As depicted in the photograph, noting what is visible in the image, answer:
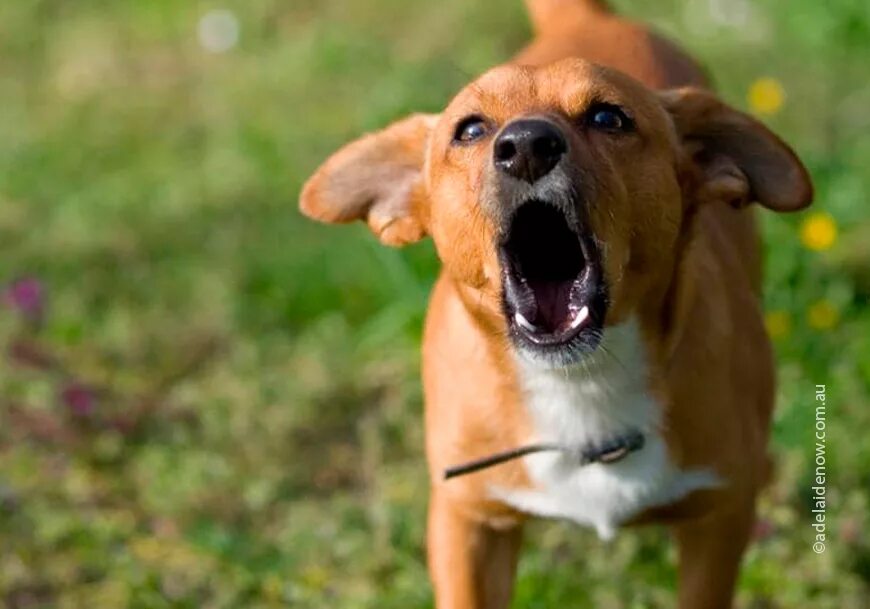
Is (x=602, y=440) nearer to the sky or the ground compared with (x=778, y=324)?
nearer to the ground

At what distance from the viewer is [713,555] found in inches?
142

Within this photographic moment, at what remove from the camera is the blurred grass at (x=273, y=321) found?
424 centimetres

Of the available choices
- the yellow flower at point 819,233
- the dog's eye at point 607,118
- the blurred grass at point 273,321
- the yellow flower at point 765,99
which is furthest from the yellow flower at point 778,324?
the dog's eye at point 607,118

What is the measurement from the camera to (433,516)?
3711mm

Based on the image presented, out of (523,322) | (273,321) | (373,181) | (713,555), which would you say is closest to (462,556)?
(713,555)

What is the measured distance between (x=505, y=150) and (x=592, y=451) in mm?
708

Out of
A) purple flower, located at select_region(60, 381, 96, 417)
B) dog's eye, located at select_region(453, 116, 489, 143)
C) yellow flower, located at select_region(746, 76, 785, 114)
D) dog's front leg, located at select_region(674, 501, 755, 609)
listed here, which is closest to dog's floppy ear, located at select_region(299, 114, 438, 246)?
dog's eye, located at select_region(453, 116, 489, 143)

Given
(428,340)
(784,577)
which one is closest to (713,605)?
(784,577)

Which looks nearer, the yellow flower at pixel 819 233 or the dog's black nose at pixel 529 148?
the dog's black nose at pixel 529 148

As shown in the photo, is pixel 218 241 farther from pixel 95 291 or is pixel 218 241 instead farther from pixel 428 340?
pixel 428 340

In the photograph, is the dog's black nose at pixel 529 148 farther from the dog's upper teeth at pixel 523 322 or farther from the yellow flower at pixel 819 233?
the yellow flower at pixel 819 233

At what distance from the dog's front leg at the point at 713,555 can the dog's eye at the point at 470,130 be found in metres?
0.92

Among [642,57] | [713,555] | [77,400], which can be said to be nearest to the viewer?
[713,555]

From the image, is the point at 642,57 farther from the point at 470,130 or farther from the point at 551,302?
the point at 551,302
